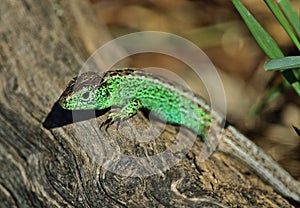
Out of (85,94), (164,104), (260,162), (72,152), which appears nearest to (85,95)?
(85,94)

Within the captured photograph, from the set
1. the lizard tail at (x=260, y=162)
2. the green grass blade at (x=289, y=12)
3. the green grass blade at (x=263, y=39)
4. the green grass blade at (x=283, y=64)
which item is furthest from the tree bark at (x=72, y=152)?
the green grass blade at (x=289, y=12)

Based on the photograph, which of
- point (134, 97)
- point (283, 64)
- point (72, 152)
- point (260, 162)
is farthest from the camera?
point (134, 97)

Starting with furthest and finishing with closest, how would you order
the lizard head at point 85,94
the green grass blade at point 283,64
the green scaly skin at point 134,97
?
the green scaly skin at point 134,97
the lizard head at point 85,94
the green grass blade at point 283,64

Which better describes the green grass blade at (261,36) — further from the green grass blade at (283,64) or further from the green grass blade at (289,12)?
the green grass blade at (283,64)

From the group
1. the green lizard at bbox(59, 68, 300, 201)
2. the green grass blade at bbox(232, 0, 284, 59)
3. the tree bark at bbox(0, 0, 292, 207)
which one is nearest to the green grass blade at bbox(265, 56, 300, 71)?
the green grass blade at bbox(232, 0, 284, 59)

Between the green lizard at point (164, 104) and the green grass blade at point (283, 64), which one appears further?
the green lizard at point (164, 104)

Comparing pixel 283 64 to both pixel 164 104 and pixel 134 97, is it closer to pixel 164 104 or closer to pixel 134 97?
pixel 134 97

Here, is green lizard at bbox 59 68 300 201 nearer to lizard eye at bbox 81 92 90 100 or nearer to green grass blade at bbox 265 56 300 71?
lizard eye at bbox 81 92 90 100
